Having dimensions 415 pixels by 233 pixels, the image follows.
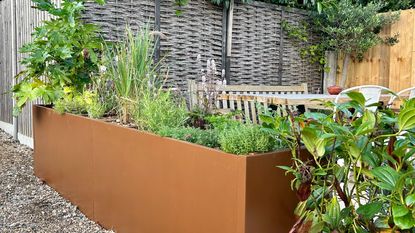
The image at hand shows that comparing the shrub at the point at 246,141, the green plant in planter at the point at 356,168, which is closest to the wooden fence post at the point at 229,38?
the shrub at the point at 246,141

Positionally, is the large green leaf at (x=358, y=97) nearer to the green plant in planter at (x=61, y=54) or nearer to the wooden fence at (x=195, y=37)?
the green plant in planter at (x=61, y=54)

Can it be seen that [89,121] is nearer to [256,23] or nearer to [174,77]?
[174,77]

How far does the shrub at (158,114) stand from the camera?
2.33 metres

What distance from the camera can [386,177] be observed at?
48.4 inches

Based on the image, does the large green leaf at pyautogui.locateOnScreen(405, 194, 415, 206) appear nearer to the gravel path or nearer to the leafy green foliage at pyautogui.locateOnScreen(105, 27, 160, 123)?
the leafy green foliage at pyautogui.locateOnScreen(105, 27, 160, 123)

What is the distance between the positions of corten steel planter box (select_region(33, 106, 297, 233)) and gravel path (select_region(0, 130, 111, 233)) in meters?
0.09

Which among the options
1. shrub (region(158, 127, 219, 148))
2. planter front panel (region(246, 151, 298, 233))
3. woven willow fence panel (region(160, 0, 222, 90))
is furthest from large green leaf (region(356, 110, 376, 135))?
woven willow fence panel (region(160, 0, 222, 90))

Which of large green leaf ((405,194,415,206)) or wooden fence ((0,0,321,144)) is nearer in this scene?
large green leaf ((405,194,415,206))

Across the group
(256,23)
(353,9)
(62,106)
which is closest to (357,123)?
(62,106)

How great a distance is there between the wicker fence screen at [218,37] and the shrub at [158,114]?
2034mm

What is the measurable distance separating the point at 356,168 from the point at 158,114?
1242 mm

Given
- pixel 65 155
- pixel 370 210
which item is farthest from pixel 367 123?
pixel 65 155

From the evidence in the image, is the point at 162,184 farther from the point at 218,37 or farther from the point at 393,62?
the point at 393,62

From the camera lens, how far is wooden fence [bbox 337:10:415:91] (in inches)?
225
